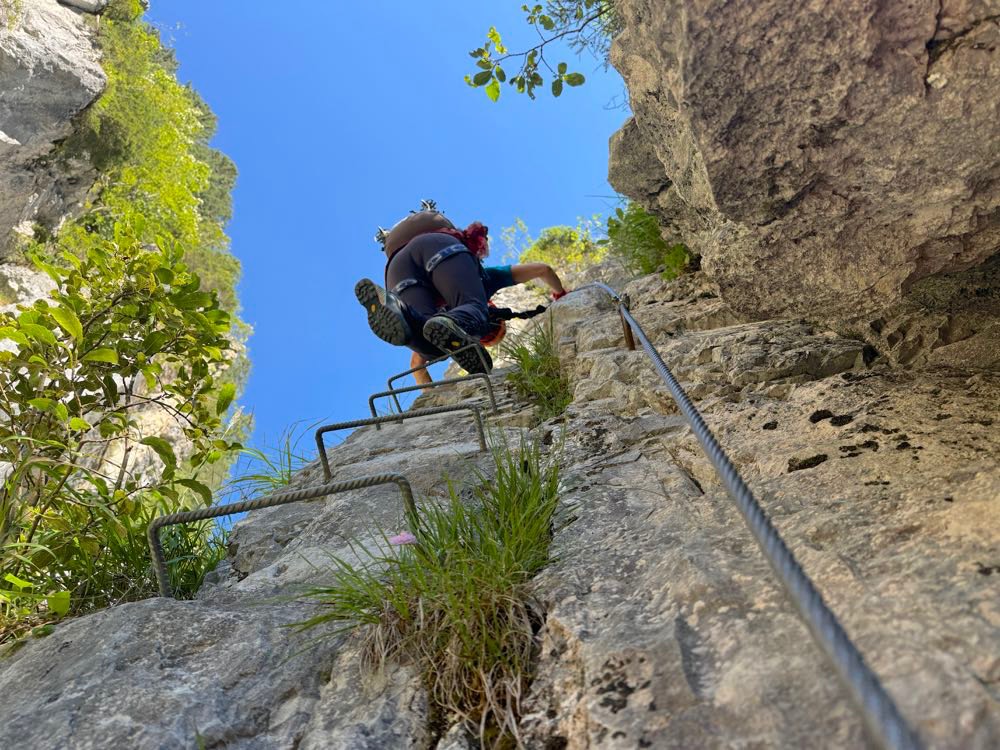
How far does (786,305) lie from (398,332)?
3.28m

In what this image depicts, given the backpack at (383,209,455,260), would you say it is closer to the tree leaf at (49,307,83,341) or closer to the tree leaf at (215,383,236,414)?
the tree leaf at (215,383,236,414)

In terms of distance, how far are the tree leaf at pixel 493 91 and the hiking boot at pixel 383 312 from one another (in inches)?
59.8

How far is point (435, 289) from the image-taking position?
5.77 m

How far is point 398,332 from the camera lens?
4.84 m

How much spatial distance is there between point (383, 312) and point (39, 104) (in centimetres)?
1084

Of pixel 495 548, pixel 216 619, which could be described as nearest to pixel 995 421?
pixel 495 548

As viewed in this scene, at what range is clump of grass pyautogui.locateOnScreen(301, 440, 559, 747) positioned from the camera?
4.43 ft

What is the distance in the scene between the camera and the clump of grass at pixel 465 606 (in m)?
1.35

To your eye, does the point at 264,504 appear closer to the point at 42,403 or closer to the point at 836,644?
the point at 42,403

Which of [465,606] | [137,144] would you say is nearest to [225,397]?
[465,606]

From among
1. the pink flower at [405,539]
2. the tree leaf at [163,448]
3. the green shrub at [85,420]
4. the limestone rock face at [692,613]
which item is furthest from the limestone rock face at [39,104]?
the pink flower at [405,539]

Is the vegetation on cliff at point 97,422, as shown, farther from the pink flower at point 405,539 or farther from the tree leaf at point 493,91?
the tree leaf at point 493,91

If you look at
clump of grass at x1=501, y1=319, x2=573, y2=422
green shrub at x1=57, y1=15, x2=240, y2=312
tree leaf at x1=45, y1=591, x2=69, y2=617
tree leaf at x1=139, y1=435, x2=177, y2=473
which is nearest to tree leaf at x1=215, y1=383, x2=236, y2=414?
tree leaf at x1=139, y1=435, x2=177, y2=473

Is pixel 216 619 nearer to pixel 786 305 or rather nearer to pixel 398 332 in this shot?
pixel 786 305
